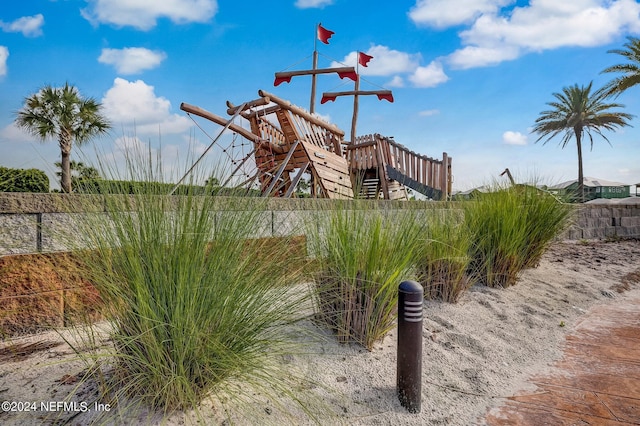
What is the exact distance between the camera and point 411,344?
1948 millimetres

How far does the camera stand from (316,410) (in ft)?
5.97

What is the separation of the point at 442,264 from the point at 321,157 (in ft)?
10.5

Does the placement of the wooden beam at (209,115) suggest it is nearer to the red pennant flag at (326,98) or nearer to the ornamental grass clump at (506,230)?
the ornamental grass clump at (506,230)

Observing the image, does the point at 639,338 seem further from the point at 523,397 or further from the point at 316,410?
the point at 316,410

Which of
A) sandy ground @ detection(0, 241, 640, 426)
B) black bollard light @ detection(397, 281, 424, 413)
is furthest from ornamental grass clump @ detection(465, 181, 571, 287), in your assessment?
black bollard light @ detection(397, 281, 424, 413)

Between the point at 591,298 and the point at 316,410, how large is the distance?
150 inches

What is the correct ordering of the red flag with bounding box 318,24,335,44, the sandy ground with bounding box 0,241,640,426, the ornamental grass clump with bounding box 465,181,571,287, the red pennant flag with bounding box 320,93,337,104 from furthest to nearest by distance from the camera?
the red pennant flag with bounding box 320,93,337,104, the red flag with bounding box 318,24,335,44, the ornamental grass clump with bounding box 465,181,571,287, the sandy ground with bounding box 0,241,640,426

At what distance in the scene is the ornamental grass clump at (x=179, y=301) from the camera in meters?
1.53

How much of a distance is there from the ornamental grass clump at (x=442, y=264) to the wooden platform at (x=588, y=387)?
914 mm

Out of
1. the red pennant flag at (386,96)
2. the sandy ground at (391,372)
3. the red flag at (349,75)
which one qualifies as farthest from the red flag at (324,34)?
the sandy ground at (391,372)

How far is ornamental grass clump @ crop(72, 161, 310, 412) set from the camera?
5.02ft

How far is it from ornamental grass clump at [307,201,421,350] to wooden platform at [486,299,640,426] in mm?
778

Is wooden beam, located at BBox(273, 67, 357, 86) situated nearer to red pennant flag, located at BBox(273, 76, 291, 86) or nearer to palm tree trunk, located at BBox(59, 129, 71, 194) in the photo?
red pennant flag, located at BBox(273, 76, 291, 86)

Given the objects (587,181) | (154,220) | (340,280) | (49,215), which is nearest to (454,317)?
(340,280)
